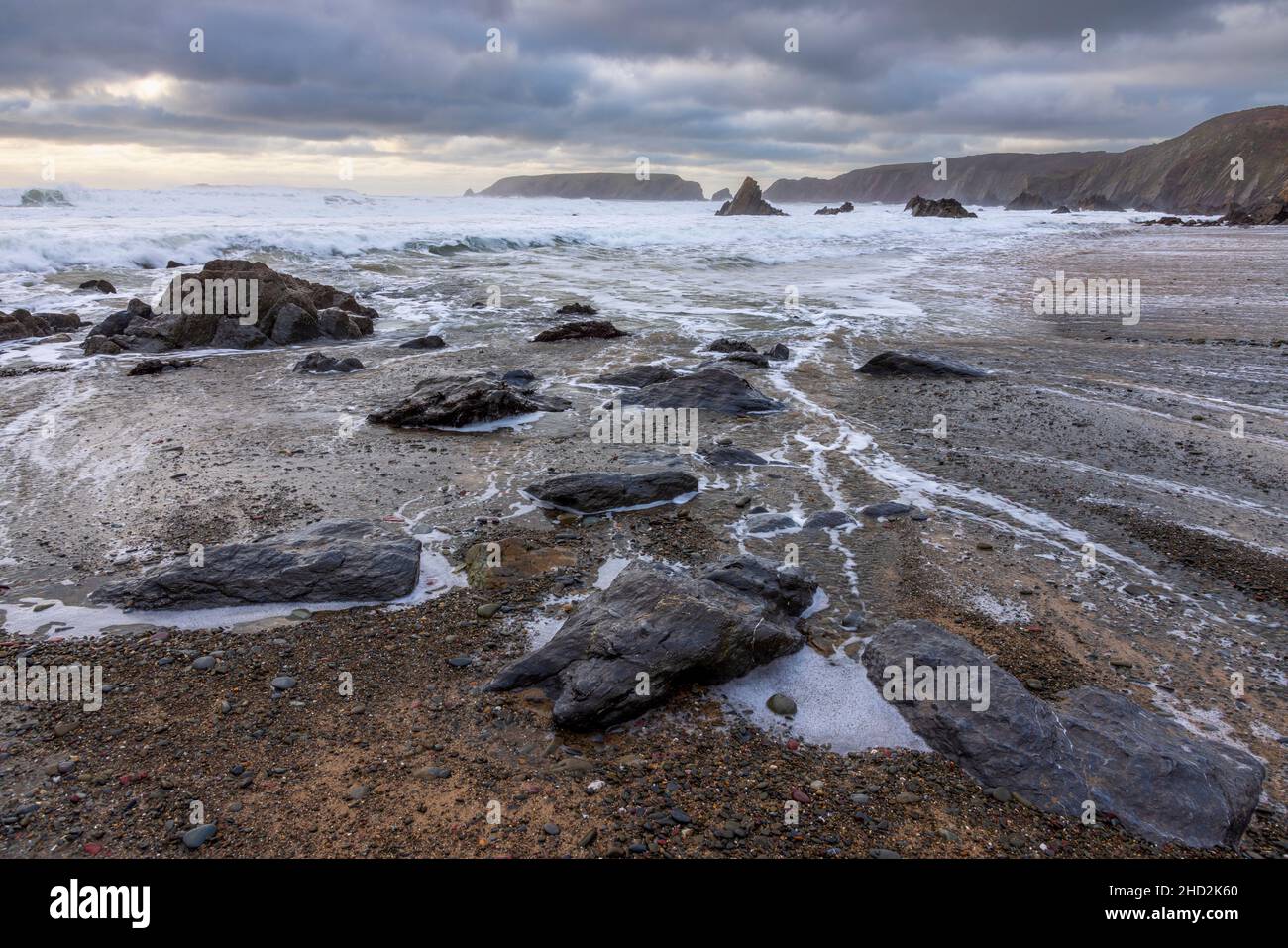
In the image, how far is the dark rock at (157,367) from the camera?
36.0ft

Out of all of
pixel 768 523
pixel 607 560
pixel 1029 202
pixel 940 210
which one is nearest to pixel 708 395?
pixel 768 523

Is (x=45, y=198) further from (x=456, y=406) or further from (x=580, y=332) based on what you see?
(x=456, y=406)

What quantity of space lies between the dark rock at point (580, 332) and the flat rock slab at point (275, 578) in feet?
29.1

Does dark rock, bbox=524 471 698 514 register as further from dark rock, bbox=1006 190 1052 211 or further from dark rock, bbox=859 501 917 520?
dark rock, bbox=1006 190 1052 211

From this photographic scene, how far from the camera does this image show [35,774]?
10.9 ft

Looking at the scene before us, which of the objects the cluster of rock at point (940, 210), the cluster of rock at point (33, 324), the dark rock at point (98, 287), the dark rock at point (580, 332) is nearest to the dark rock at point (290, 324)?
the cluster of rock at point (33, 324)

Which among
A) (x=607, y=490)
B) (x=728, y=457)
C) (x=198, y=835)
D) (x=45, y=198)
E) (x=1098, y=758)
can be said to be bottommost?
(x=198, y=835)

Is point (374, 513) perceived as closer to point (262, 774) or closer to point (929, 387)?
point (262, 774)

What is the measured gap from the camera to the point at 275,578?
489 cm

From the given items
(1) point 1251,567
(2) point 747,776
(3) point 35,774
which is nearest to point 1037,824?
(2) point 747,776

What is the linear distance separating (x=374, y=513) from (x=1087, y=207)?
13521cm

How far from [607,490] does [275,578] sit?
8.67ft

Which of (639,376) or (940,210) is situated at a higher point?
(940,210)

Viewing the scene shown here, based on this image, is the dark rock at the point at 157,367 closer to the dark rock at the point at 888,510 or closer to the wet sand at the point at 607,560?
the wet sand at the point at 607,560
